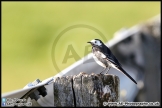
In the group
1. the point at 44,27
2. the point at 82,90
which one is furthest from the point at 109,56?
the point at 44,27

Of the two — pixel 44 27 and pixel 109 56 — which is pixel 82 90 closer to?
pixel 109 56

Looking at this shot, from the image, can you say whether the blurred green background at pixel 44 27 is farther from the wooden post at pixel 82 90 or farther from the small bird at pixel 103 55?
the wooden post at pixel 82 90

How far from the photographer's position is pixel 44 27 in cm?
1475

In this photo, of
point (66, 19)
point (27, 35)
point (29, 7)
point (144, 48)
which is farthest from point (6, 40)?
point (144, 48)

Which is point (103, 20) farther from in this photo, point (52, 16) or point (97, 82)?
point (97, 82)

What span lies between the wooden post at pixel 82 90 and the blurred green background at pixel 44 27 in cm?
372

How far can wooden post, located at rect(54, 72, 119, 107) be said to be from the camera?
16.2ft

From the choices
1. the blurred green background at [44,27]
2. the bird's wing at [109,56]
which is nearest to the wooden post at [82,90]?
the bird's wing at [109,56]

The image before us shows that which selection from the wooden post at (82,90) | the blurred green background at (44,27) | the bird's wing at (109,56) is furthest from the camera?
the blurred green background at (44,27)

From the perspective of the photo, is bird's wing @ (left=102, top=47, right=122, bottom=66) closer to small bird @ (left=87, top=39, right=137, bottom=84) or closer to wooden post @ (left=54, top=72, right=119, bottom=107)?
small bird @ (left=87, top=39, right=137, bottom=84)

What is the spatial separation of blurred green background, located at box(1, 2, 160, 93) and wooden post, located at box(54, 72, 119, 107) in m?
3.72

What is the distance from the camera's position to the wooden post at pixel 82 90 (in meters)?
4.93

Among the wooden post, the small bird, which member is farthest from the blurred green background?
the wooden post

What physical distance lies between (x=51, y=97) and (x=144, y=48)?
9.12ft
